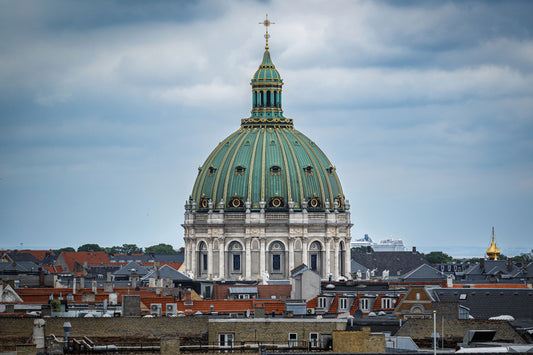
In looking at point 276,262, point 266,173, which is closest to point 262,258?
point 276,262

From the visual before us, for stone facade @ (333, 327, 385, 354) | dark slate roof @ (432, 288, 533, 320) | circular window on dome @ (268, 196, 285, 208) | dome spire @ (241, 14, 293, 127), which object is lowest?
stone facade @ (333, 327, 385, 354)

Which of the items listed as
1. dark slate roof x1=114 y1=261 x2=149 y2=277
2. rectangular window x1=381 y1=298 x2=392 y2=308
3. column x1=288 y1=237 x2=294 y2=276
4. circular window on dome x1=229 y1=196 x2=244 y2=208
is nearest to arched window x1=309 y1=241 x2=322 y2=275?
column x1=288 y1=237 x2=294 y2=276

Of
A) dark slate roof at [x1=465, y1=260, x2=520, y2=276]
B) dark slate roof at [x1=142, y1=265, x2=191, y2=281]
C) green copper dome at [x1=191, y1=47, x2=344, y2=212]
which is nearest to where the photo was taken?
dark slate roof at [x1=142, y1=265, x2=191, y2=281]

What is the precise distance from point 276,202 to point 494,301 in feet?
290

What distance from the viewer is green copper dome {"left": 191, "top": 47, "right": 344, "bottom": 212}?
180 m

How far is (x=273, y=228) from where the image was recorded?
600 feet

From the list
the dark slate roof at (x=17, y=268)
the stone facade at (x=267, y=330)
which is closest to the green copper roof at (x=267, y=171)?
the dark slate roof at (x=17, y=268)

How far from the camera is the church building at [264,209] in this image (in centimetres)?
18050

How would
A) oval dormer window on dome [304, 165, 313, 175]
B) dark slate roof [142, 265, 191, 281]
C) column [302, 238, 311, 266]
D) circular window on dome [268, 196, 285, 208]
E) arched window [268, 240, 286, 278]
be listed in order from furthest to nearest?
circular window on dome [268, 196, 285, 208], arched window [268, 240, 286, 278], column [302, 238, 311, 266], oval dormer window on dome [304, 165, 313, 175], dark slate roof [142, 265, 191, 281]

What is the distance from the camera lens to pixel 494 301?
94.9m

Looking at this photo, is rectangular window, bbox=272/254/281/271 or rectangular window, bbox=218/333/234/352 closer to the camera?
rectangular window, bbox=218/333/234/352

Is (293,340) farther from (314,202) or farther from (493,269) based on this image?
(493,269)

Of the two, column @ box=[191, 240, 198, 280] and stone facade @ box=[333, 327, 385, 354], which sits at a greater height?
column @ box=[191, 240, 198, 280]

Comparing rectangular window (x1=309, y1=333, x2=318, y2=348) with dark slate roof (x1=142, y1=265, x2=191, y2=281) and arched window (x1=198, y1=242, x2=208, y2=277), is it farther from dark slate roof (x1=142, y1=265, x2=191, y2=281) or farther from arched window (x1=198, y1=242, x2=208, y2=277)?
arched window (x1=198, y1=242, x2=208, y2=277)
